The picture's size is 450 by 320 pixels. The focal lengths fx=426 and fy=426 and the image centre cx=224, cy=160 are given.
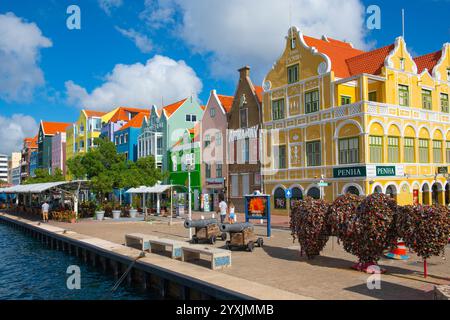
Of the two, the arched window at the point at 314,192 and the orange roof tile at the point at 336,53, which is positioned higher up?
the orange roof tile at the point at 336,53

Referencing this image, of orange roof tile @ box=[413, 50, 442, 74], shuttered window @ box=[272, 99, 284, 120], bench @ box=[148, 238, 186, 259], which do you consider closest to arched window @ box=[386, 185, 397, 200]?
shuttered window @ box=[272, 99, 284, 120]

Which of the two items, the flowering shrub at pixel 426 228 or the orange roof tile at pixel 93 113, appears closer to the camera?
the flowering shrub at pixel 426 228

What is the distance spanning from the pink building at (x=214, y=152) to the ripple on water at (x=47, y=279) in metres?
22.9

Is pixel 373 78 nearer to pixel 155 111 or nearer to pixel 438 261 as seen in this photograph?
pixel 438 261

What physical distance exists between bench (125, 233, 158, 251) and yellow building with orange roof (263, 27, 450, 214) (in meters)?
14.9

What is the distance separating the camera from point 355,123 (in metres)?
31.0

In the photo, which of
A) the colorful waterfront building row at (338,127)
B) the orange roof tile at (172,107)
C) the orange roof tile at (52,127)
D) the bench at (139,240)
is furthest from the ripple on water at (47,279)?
the orange roof tile at (52,127)

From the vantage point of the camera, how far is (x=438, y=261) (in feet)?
49.5

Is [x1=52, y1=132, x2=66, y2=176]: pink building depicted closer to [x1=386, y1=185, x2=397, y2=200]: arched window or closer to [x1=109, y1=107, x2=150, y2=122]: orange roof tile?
[x1=109, y1=107, x2=150, y2=122]: orange roof tile

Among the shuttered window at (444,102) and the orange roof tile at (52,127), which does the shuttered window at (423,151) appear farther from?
the orange roof tile at (52,127)

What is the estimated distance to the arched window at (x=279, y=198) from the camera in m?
37.9

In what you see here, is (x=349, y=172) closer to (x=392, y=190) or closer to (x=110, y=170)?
(x=392, y=190)

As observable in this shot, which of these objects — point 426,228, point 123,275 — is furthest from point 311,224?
point 123,275

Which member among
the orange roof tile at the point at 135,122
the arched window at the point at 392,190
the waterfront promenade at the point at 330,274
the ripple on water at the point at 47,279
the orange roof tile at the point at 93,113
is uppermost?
the orange roof tile at the point at 93,113
